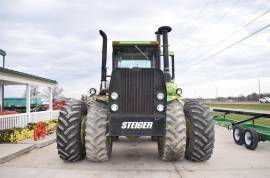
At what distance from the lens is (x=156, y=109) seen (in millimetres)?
6602

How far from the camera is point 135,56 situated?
344 inches

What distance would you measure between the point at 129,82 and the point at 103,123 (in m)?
1.01

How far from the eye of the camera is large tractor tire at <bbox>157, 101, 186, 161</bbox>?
6.64 m

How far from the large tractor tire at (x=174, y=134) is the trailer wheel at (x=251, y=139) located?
3.26m

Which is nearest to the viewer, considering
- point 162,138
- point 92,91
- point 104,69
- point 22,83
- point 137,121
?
point 137,121

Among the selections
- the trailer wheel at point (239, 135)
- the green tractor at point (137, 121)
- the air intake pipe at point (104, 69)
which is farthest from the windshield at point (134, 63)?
the trailer wheel at point (239, 135)

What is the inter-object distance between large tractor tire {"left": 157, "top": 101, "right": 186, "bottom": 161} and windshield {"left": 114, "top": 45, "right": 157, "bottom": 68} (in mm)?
2059

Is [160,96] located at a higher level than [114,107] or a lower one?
higher

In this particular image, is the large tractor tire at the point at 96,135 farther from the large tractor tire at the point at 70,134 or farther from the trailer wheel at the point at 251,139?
the trailer wheel at the point at 251,139

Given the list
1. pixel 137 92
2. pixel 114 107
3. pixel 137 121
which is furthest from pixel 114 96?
pixel 137 121

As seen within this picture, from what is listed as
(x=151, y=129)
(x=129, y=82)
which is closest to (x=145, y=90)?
(x=129, y=82)

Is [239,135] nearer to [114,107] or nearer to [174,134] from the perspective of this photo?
[174,134]

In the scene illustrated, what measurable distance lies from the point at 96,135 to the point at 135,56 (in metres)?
2.87

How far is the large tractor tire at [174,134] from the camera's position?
6637 millimetres
